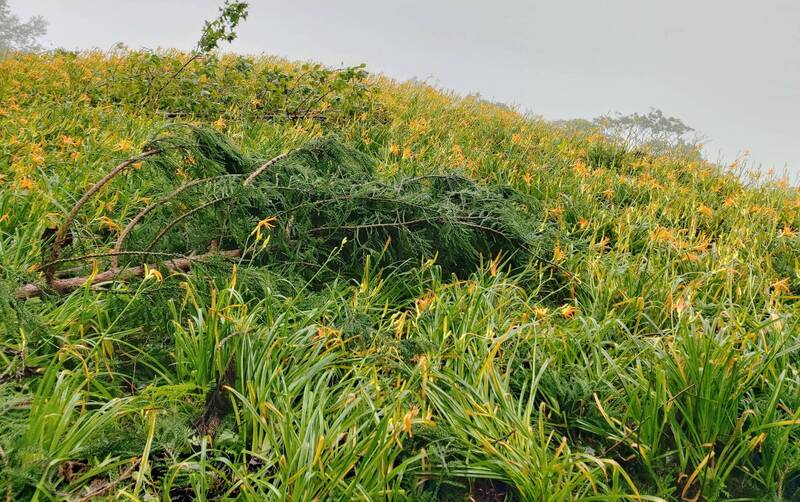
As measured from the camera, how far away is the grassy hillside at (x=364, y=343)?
1589 mm

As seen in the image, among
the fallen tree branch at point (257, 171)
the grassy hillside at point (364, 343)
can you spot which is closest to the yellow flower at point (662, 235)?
the grassy hillside at point (364, 343)

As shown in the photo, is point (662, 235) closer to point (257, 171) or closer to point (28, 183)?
point (257, 171)

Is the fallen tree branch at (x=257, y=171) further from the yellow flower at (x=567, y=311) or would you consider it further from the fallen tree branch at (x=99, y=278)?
the yellow flower at (x=567, y=311)

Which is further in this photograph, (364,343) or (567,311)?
(567,311)

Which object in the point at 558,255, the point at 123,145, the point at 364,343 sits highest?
the point at 123,145

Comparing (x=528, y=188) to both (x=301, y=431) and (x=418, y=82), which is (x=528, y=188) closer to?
(x=301, y=431)

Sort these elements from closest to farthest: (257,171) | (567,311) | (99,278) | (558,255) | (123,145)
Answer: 1. (99,278)
2. (567,311)
3. (257,171)
4. (123,145)
5. (558,255)

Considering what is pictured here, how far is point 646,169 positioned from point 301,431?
5.66 m

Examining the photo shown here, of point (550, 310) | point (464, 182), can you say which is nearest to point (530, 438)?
point (550, 310)

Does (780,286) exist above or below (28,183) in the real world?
above

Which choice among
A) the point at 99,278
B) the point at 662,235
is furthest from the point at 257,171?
the point at 662,235

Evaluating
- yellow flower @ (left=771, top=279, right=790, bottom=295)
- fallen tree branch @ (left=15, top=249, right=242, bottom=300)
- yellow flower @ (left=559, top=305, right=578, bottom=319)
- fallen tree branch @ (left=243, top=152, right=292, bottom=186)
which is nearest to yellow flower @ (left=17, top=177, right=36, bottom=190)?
fallen tree branch @ (left=15, top=249, right=242, bottom=300)

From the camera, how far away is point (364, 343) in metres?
2.21

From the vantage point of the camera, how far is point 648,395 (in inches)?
74.4
